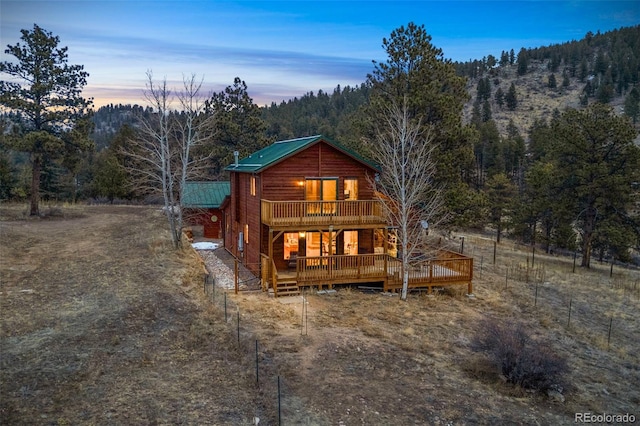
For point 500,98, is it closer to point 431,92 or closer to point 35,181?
point 431,92

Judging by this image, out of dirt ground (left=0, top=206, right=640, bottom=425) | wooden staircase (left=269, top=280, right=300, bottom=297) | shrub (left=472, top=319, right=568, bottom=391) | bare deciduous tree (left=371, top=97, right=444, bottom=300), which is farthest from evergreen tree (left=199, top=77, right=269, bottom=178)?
shrub (left=472, top=319, right=568, bottom=391)

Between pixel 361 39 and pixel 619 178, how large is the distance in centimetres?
4434

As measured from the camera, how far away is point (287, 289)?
17.9 metres

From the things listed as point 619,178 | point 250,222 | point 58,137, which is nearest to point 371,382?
point 250,222

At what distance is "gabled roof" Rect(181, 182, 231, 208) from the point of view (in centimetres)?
3041

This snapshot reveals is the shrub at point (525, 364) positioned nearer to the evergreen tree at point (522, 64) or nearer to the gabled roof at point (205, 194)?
the gabled roof at point (205, 194)

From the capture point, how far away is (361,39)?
203ft

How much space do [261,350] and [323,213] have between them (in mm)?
8830

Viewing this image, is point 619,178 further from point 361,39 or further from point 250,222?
point 361,39

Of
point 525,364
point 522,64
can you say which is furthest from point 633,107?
point 525,364

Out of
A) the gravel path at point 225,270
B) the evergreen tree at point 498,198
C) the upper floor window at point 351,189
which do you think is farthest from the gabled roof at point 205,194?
the evergreen tree at point 498,198

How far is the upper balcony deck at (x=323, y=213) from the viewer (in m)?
18.5

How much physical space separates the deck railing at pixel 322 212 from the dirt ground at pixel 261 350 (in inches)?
127

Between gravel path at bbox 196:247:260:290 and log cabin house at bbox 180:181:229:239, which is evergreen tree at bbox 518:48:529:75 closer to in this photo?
log cabin house at bbox 180:181:229:239
